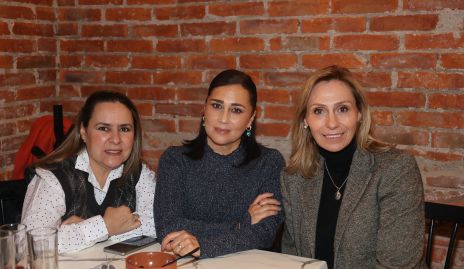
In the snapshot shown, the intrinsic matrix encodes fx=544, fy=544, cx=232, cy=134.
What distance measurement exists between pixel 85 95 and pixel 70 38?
0.34 meters

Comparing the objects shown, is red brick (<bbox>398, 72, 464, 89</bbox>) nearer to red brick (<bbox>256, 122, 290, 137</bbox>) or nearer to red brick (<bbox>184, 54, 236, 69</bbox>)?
red brick (<bbox>256, 122, 290, 137</bbox>)

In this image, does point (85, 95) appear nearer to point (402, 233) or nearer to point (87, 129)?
point (87, 129)

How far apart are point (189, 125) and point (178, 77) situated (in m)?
0.26

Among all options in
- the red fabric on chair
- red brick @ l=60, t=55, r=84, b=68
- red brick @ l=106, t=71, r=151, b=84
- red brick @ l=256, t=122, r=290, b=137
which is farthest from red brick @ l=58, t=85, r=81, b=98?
red brick @ l=256, t=122, r=290, b=137

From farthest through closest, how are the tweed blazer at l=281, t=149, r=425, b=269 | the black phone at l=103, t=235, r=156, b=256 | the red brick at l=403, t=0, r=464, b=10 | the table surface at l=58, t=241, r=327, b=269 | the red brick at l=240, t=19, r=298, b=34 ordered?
the red brick at l=240, t=19, r=298, b=34
the red brick at l=403, t=0, r=464, b=10
the tweed blazer at l=281, t=149, r=425, b=269
the black phone at l=103, t=235, r=156, b=256
the table surface at l=58, t=241, r=327, b=269

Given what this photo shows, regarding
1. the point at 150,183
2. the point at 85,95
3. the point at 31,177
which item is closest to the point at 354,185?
the point at 150,183

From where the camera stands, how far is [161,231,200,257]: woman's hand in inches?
66.2

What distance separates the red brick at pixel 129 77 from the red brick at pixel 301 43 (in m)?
0.81

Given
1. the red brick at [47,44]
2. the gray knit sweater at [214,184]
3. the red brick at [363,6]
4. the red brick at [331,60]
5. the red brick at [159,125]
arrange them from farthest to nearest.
→ the red brick at [47,44]
the red brick at [159,125]
the red brick at [331,60]
the red brick at [363,6]
the gray knit sweater at [214,184]

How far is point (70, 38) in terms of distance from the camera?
3.14 meters

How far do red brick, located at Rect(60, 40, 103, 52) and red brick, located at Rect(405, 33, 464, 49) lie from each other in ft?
5.51

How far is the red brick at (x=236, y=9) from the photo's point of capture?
2646 mm

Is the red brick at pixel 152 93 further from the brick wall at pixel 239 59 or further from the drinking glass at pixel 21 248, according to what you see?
the drinking glass at pixel 21 248

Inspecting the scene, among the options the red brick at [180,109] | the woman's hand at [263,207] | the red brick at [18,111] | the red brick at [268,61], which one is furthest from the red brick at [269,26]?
the red brick at [18,111]
